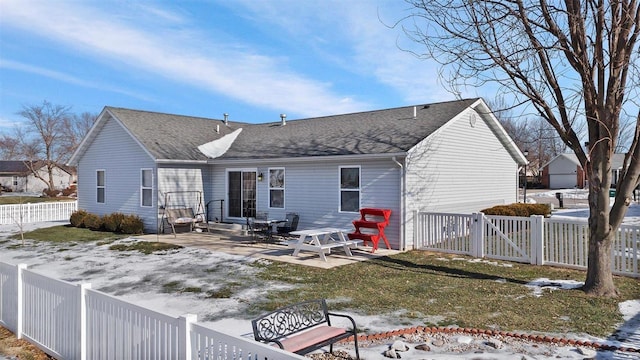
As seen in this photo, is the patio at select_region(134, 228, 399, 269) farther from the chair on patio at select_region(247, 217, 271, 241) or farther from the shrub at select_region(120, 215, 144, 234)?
the shrub at select_region(120, 215, 144, 234)

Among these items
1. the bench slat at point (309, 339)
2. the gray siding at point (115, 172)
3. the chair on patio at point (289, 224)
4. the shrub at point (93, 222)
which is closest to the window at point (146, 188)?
the gray siding at point (115, 172)

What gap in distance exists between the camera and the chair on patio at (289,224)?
13.7 metres

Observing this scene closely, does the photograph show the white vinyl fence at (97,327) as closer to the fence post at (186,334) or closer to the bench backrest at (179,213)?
the fence post at (186,334)

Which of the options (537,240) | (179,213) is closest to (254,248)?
(179,213)

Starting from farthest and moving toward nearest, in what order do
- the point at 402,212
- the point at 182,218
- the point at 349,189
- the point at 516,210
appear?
the point at 182,218 < the point at 516,210 < the point at 349,189 < the point at 402,212

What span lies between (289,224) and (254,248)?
7.00 feet

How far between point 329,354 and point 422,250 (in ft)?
25.5

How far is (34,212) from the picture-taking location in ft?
70.8

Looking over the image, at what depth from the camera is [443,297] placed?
23.7 feet

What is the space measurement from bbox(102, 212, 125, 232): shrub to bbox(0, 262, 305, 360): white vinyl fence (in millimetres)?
10414

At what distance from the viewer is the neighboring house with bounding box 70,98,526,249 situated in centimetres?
1281

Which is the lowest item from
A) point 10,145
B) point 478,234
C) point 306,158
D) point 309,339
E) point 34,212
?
point 309,339

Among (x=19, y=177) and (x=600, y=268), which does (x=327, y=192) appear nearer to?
(x=600, y=268)

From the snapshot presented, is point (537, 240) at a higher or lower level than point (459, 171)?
lower
